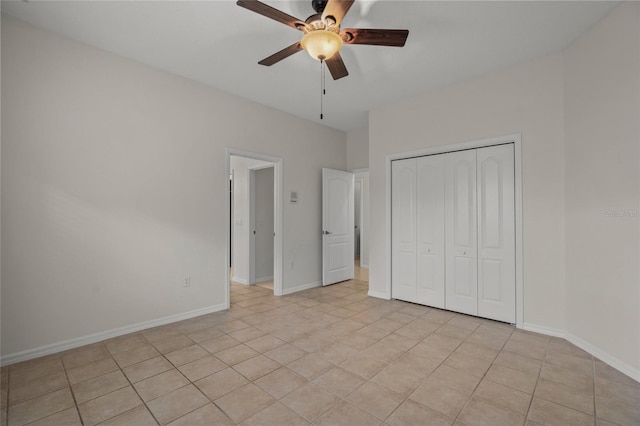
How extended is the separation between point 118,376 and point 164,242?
57.7 inches

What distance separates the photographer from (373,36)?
2.17m

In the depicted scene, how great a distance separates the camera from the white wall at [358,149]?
562 cm

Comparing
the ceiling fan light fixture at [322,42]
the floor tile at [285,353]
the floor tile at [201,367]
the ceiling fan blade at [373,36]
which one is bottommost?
the floor tile at [201,367]

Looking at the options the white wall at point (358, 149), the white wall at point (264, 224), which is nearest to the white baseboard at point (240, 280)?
the white wall at point (264, 224)

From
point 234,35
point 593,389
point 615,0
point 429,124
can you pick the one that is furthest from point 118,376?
point 615,0

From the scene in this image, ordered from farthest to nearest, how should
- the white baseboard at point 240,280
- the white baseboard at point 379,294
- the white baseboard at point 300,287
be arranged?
1. the white baseboard at point 240,280
2. the white baseboard at point 300,287
3. the white baseboard at point 379,294

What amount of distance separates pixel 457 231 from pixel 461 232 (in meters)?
0.05

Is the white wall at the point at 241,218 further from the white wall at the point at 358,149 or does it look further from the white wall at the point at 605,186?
the white wall at the point at 605,186

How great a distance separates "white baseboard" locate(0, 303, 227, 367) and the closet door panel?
2911mm

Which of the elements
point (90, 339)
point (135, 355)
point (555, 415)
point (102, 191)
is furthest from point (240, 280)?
point (555, 415)

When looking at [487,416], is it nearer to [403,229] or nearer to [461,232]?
[461,232]

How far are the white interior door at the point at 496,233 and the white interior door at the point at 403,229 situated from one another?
2.84 feet

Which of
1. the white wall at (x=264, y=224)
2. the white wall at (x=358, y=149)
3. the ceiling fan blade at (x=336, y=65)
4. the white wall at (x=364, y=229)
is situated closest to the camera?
the ceiling fan blade at (x=336, y=65)

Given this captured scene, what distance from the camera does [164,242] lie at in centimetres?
341
